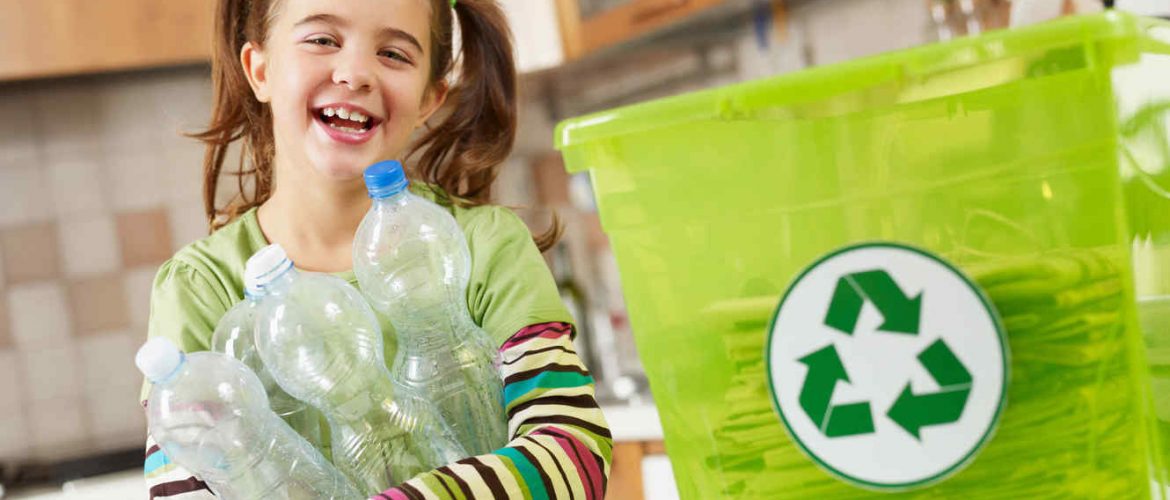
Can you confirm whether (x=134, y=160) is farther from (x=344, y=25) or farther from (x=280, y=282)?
(x=280, y=282)

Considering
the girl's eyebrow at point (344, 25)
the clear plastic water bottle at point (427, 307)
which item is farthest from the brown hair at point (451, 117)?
the clear plastic water bottle at point (427, 307)

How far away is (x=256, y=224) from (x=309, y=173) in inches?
3.3

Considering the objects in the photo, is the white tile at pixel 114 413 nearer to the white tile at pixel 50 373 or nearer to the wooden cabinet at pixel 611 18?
the white tile at pixel 50 373

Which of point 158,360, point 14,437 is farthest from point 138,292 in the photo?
point 158,360

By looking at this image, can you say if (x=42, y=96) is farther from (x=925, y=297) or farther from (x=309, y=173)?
(x=925, y=297)

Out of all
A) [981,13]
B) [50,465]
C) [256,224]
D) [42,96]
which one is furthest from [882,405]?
[42,96]

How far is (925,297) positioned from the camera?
0.52 meters

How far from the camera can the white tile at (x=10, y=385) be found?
2.54 m

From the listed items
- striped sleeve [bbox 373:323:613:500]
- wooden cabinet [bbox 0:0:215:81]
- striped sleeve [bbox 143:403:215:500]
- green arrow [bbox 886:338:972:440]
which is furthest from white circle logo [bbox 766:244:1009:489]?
wooden cabinet [bbox 0:0:215:81]

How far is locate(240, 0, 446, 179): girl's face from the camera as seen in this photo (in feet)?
3.05

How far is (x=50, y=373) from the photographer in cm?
258

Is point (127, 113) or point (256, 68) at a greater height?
point (256, 68)

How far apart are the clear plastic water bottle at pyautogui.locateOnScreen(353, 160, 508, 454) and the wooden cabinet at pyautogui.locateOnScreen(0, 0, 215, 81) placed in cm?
175

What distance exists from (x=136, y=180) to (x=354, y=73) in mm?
1974
